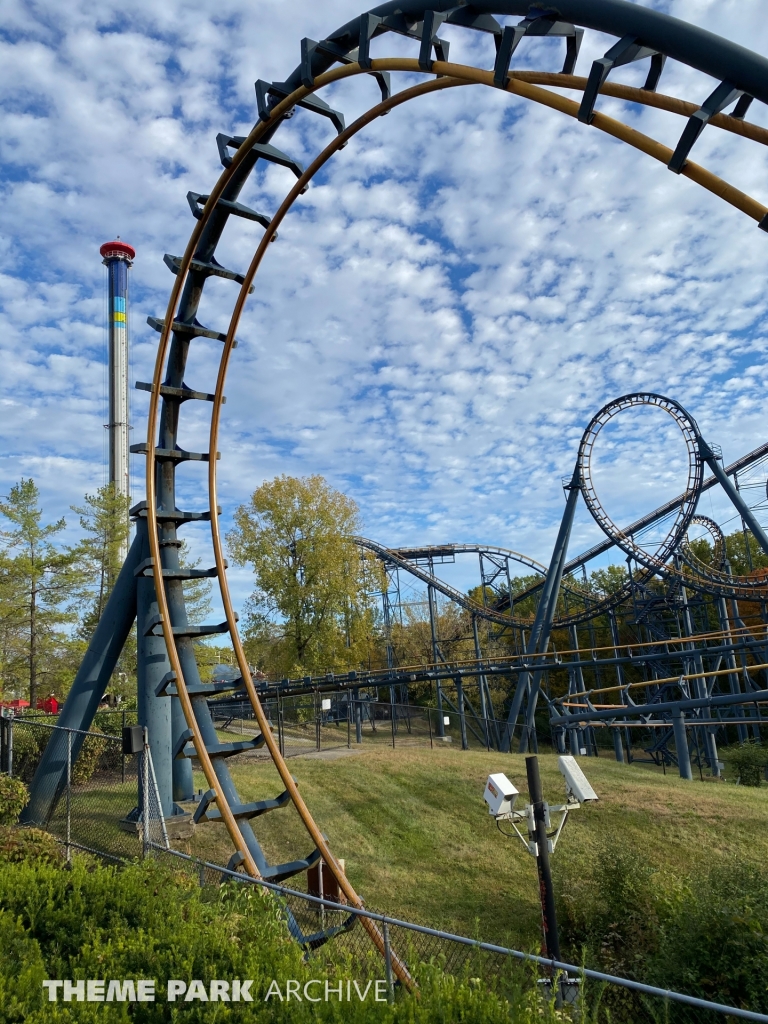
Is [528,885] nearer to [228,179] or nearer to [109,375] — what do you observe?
[228,179]

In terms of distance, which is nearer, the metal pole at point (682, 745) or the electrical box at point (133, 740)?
the electrical box at point (133, 740)

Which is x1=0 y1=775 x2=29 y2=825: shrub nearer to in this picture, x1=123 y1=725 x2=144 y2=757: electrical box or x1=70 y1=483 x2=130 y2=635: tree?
x1=123 y1=725 x2=144 y2=757: electrical box

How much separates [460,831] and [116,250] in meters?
61.5

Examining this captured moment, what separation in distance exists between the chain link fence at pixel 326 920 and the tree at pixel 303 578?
1675cm

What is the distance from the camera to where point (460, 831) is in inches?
443

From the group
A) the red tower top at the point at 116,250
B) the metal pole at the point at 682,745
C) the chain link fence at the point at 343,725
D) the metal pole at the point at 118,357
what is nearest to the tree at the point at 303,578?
the chain link fence at the point at 343,725

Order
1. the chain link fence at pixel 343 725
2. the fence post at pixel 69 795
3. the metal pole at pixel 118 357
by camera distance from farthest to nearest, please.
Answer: the metal pole at pixel 118 357 → the chain link fence at pixel 343 725 → the fence post at pixel 69 795

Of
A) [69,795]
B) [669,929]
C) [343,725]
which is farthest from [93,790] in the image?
[343,725]

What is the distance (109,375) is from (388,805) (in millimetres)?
51231

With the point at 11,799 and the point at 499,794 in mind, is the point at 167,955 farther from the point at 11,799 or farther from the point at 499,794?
the point at 11,799

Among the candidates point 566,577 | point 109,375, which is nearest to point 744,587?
point 566,577

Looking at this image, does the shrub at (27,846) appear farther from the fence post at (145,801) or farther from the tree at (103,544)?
the tree at (103,544)

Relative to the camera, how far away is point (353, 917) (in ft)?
20.2

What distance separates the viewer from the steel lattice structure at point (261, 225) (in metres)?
3.28
